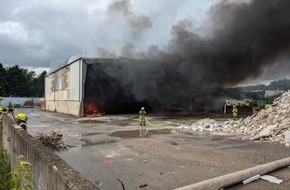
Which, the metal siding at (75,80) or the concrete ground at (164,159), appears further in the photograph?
the metal siding at (75,80)

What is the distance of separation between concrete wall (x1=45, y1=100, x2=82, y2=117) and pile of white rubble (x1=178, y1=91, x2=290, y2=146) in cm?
1244

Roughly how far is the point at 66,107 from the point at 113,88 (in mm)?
5523

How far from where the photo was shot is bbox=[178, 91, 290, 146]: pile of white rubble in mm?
10948

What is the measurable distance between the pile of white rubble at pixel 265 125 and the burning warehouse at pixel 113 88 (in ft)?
39.5

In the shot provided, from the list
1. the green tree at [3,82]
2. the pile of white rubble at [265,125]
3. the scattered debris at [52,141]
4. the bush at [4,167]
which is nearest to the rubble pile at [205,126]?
the pile of white rubble at [265,125]

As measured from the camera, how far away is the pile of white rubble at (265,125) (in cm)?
1095

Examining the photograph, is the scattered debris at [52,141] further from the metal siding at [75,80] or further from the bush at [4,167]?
the metal siding at [75,80]

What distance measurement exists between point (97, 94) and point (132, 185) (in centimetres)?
2084

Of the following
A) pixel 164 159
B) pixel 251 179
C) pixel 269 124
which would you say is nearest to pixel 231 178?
pixel 251 179

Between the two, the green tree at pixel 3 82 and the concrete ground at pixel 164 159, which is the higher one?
the green tree at pixel 3 82

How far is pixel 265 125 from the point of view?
12.3 metres

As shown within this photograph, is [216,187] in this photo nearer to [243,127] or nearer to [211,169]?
[211,169]

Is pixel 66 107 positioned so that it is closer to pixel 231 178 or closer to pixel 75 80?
pixel 75 80

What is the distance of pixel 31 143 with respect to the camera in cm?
416
